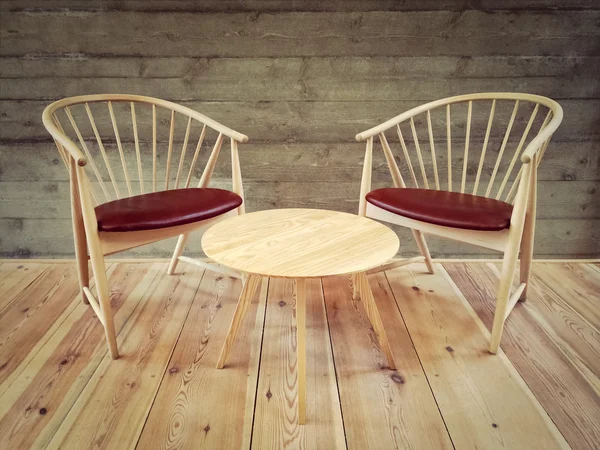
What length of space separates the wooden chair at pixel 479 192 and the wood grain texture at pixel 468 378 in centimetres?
12

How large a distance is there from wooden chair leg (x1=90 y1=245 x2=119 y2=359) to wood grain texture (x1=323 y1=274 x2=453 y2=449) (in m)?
0.74

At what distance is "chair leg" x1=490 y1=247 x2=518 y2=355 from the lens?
146 centimetres

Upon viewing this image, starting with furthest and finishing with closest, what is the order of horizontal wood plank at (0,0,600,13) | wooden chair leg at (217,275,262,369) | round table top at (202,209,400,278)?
1. horizontal wood plank at (0,0,600,13)
2. wooden chair leg at (217,275,262,369)
3. round table top at (202,209,400,278)

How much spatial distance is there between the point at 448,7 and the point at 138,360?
1945 mm

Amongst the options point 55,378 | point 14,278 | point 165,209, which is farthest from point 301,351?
point 14,278

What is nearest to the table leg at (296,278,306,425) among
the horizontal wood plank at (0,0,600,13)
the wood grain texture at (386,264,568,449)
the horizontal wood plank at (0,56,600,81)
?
the wood grain texture at (386,264,568,449)

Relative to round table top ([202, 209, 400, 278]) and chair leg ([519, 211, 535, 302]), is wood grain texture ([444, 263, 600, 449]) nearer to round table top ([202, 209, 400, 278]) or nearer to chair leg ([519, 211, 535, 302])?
chair leg ([519, 211, 535, 302])

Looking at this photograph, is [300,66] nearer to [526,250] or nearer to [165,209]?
[165,209]

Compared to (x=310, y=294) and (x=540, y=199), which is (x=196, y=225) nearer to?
(x=310, y=294)

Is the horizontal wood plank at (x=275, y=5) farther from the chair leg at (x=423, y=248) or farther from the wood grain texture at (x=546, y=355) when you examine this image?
the wood grain texture at (x=546, y=355)

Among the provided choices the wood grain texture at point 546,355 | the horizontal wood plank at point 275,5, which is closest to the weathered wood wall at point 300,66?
the horizontal wood plank at point 275,5

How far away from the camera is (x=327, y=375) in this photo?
1.42 m

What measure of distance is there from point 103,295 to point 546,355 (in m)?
1.49

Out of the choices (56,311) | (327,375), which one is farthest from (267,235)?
(56,311)
